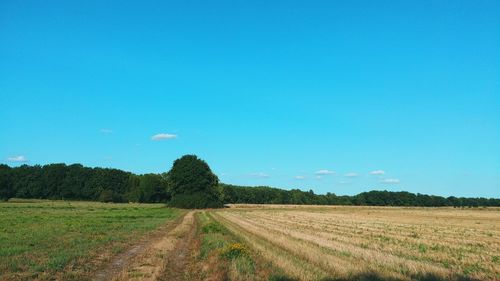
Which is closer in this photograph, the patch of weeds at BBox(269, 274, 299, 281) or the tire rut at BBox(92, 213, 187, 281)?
the patch of weeds at BBox(269, 274, 299, 281)

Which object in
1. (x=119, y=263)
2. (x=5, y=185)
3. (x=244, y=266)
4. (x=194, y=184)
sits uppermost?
(x=5, y=185)

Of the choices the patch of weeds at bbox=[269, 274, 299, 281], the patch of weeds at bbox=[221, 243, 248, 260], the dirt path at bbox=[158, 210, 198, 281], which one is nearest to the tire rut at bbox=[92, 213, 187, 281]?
the dirt path at bbox=[158, 210, 198, 281]

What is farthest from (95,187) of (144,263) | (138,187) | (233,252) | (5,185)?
(233,252)

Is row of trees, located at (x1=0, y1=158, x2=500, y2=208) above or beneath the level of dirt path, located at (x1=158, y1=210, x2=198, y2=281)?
above

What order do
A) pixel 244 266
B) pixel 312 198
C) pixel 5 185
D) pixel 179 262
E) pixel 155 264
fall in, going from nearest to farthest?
pixel 244 266 → pixel 155 264 → pixel 179 262 → pixel 5 185 → pixel 312 198

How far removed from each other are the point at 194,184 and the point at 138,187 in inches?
1946

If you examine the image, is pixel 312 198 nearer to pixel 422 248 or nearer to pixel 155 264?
pixel 422 248

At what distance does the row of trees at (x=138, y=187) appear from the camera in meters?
106

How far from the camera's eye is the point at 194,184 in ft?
342

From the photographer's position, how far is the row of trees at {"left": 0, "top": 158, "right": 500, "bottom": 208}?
106 metres

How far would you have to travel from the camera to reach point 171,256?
63.4 feet

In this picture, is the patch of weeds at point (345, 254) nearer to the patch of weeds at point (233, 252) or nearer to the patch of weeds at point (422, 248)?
the patch of weeds at point (422, 248)

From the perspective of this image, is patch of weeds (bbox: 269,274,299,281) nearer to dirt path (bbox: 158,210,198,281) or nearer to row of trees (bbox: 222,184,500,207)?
dirt path (bbox: 158,210,198,281)

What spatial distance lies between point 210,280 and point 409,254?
29.0ft
